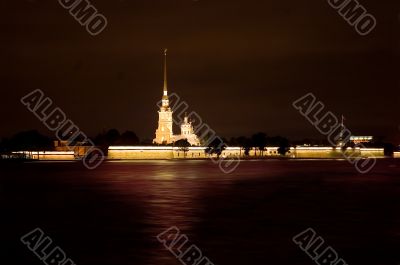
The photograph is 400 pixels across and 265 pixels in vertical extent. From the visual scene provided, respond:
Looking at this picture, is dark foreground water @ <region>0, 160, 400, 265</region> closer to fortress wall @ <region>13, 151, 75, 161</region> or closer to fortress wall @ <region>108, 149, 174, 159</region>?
fortress wall @ <region>13, 151, 75, 161</region>

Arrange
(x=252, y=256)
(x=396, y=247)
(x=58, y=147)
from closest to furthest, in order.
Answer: (x=252, y=256), (x=396, y=247), (x=58, y=147)

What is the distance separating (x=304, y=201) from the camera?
3731 cm

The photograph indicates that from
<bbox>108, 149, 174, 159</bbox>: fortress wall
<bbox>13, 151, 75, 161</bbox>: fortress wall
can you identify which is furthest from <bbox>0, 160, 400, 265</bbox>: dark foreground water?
<bbox>108, 149, 174, 159</bbox>: fortress wall

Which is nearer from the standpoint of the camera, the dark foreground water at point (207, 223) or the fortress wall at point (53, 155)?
the dark foreground water at point (207, 223)

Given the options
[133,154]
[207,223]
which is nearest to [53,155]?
[133,154]

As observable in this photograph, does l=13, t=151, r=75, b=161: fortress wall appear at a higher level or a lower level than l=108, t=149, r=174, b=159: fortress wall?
lower

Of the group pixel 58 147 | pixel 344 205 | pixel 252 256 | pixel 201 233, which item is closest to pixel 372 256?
pixel 252 256

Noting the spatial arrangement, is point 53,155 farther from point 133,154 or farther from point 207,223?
point 207,223

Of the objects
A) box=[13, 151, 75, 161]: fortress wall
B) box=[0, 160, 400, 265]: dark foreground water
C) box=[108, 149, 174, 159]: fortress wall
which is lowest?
box=[0, 160, 400, 265]: dark foreground water

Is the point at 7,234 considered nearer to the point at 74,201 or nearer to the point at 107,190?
the point at 74,201

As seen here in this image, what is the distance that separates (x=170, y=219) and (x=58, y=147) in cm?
17189

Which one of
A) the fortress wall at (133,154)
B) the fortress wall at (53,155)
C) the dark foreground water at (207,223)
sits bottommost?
the dark foreground water at (207,223)

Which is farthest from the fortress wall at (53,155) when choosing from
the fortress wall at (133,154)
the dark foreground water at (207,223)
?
the dark foreground water at (207,223)

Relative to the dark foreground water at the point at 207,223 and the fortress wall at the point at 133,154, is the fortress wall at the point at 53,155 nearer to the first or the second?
the fortress wall at the point at 133,154
